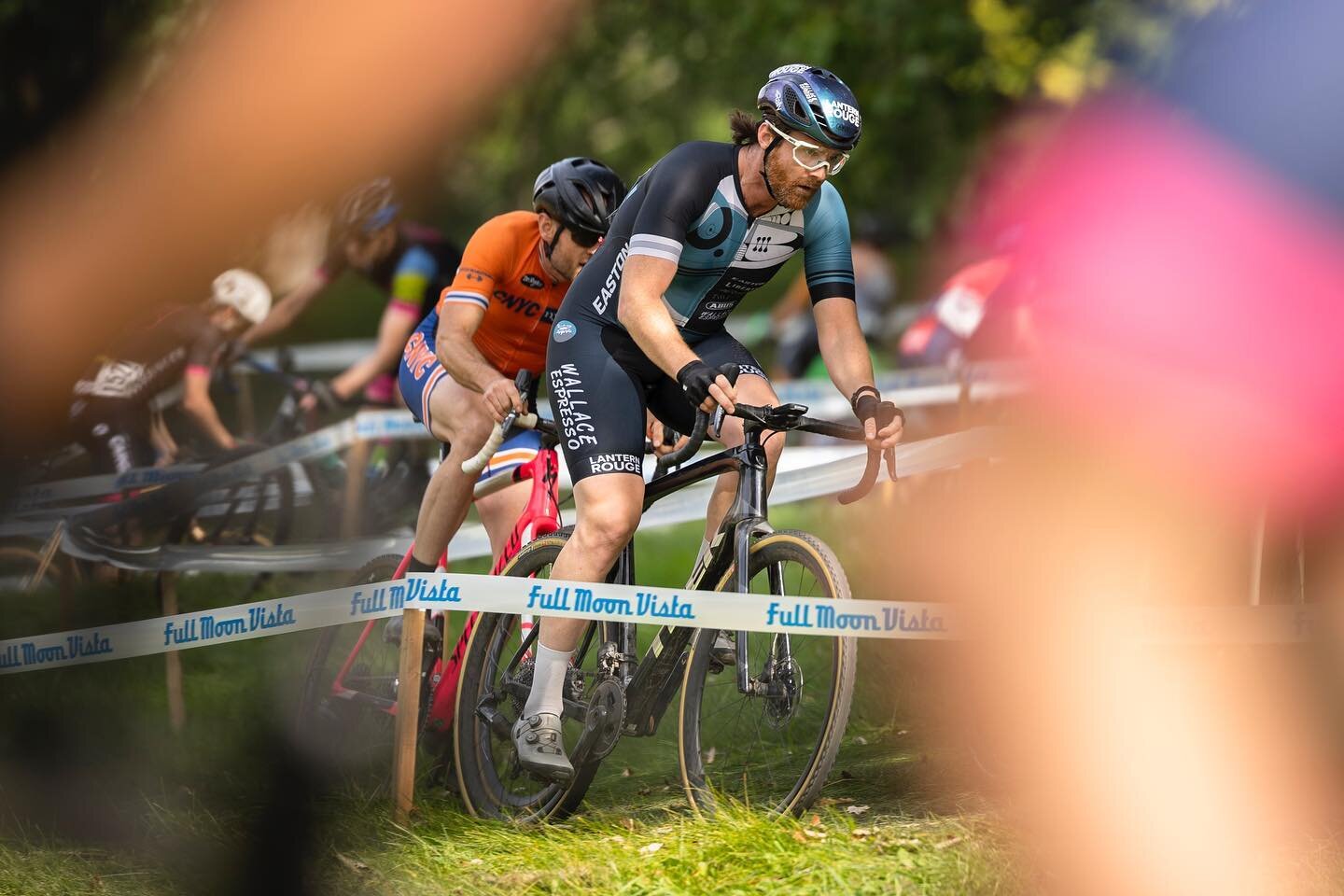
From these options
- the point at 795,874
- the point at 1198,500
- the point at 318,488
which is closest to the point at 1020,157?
the point at 318,488

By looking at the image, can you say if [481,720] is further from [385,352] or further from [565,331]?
[385,352]

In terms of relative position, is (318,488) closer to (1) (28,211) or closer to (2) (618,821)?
(1) (28,211)

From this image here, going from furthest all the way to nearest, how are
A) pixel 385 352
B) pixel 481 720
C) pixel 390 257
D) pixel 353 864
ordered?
1. pixel 385 352
2. pixel 390 257
3. pixel 481 720
4. pixel 353 864

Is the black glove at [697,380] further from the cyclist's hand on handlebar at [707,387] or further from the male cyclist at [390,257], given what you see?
the male cyclist at [390,257]

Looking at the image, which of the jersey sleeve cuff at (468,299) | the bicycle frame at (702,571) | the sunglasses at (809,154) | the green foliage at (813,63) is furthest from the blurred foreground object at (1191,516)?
the green foliage at (813,63)

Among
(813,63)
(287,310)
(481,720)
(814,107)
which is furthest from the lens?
(813,63)

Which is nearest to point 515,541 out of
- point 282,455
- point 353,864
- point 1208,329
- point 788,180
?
point 353,864

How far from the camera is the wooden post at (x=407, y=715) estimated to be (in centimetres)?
472

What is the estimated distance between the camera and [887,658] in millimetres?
6309

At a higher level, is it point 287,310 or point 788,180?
point 287,310

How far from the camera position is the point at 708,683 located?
15.2 ft

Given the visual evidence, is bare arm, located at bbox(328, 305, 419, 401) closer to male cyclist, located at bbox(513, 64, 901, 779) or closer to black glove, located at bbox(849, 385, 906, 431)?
male cyclist, located at bbox(513, 64, 901, 779)

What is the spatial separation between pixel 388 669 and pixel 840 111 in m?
2.66

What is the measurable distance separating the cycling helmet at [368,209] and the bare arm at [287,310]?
20.6 inches
